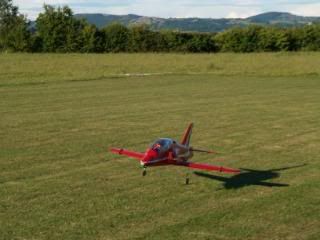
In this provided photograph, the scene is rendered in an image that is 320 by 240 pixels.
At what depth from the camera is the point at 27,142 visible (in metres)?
16.9

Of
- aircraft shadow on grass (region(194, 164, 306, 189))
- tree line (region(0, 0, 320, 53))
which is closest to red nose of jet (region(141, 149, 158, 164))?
aircraft shadow on grass (region(194, 164, 306, 189))

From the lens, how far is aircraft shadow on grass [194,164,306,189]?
12.4 meters

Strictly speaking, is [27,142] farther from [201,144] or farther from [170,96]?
[170,96]

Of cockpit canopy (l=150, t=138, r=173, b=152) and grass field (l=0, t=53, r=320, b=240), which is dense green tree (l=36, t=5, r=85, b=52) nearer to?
grass field (l=0, t=53, r=320, b=240)

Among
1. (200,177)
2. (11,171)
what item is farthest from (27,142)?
(200,177)

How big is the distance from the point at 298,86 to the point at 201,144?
863 inches

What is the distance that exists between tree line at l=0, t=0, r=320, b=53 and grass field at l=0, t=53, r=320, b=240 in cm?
6337

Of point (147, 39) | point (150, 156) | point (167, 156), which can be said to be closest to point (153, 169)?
point (167, 156)

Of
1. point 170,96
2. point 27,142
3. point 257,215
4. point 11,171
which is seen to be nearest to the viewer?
point 257,215

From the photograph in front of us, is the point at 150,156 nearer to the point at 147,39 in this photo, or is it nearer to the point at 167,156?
the point at 167,156

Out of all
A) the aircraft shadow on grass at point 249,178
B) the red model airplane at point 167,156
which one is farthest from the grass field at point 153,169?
the red model airplane at point 167,156

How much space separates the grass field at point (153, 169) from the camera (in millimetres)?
9750

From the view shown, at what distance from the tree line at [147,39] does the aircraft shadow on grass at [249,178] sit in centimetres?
8248

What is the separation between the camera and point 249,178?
13.0 metres
